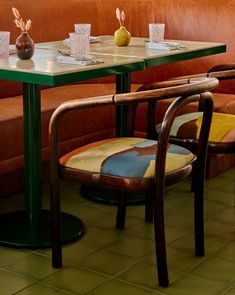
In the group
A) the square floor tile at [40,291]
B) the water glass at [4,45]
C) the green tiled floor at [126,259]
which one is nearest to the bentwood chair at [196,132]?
the green tiled floor at [126,259]

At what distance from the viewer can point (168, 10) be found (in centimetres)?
459

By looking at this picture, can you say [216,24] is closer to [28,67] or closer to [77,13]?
[77,13]

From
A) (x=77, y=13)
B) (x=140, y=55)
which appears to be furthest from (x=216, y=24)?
(x=140, y=55)

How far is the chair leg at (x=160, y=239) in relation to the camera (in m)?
2.58

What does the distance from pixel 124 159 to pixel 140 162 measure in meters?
0.07

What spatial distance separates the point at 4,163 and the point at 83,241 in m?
0.64

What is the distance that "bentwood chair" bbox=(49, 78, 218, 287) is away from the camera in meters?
2.55

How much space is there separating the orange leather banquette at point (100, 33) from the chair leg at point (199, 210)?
1.06 meters

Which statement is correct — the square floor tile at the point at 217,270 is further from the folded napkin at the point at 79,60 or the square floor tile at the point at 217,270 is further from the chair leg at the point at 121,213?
the folded napkin at the point at 79,60

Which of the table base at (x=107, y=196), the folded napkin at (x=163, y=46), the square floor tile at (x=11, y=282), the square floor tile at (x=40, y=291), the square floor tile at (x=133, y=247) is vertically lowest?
the table base at (x=107, y=196)

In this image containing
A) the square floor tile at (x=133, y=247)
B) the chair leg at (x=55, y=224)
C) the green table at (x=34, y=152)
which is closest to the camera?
the chair leg at (x=55, y=224)

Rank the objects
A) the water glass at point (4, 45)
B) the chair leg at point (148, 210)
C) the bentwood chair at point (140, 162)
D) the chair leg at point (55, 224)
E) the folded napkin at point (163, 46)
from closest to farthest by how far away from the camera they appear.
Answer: the bentwood chair at point (140, 162) < the chair leg at point (55, 224) < the water glass at point (4, 45) < the chair leg at point (148, 210) < the folded napkin at point (163, 46)

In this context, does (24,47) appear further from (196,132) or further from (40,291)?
(40,291)

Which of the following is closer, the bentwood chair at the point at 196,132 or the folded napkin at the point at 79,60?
the folded napkin at the point at 79,60
